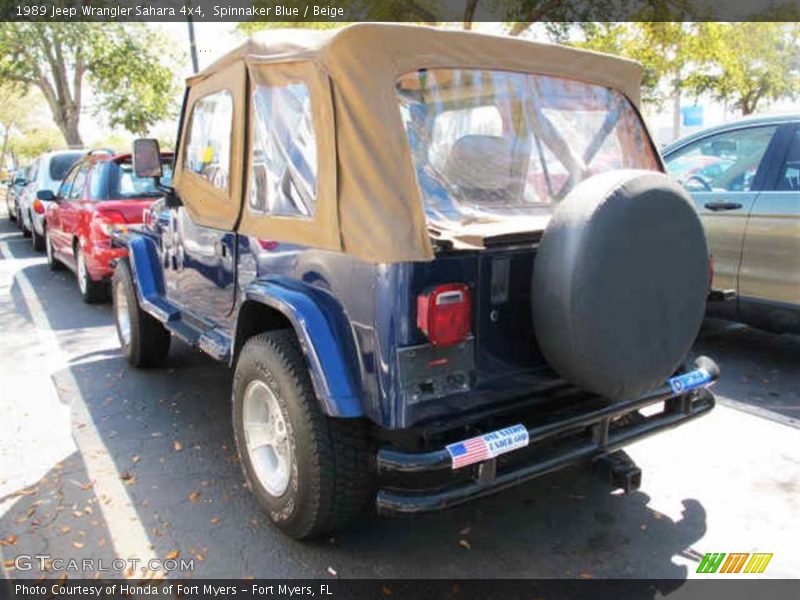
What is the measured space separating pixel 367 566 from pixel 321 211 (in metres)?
1.56

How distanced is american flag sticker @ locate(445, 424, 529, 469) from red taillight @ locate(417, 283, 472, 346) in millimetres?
373

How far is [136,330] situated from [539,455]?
147 inches

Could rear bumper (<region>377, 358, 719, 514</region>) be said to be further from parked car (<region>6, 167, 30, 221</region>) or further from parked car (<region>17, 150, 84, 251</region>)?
parked car (<region>6, 167, 30, 221</region>)

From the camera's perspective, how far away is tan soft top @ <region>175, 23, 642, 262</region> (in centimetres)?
254

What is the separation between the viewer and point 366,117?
8.63ft

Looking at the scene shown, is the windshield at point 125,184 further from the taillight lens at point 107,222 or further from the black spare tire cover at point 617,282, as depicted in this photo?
the black spare tire cover at point 617,282

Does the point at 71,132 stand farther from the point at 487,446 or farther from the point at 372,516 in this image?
the point at 487,446

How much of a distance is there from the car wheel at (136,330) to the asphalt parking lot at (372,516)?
1.24ft

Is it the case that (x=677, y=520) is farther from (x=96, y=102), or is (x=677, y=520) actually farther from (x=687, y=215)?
(x=96, y=102)

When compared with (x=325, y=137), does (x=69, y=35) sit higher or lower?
higher

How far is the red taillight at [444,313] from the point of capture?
2.47 metres

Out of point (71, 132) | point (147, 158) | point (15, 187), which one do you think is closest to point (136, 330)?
point (147, 158)

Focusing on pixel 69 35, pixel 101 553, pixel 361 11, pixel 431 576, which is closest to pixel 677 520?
pixel 431 576

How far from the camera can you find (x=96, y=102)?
82.1 ft
